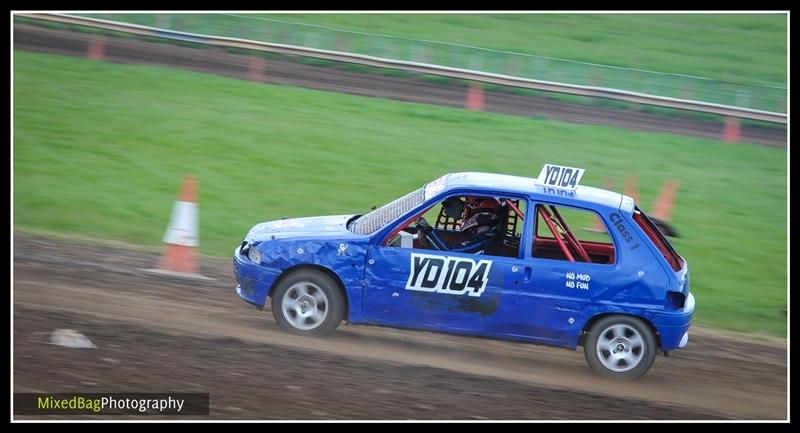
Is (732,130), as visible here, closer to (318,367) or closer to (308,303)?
(308,303)

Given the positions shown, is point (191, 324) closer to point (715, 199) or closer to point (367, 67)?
point (715, 199)

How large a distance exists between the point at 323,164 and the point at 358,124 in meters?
2.75

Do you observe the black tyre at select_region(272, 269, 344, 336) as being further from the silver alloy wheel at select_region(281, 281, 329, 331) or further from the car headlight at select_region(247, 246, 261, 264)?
the car headlight at select_region(247, 246, 261, 264)

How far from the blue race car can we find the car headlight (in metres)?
0.01

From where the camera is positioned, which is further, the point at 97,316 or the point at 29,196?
the point at 29,196

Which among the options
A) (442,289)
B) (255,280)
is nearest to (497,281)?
(442,289)

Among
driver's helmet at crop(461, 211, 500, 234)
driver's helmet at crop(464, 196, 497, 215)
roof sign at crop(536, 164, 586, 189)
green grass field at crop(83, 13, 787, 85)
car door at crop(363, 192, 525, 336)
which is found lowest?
car door at crop(363, 192, 525, 336)

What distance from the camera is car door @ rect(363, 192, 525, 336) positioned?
872cm

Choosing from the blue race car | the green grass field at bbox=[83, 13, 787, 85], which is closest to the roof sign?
the blue race car

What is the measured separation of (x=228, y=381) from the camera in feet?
25.9

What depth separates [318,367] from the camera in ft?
27.3

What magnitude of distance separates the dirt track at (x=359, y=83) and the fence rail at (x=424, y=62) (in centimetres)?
52

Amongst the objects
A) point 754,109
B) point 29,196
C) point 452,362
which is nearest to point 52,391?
point 452,362
